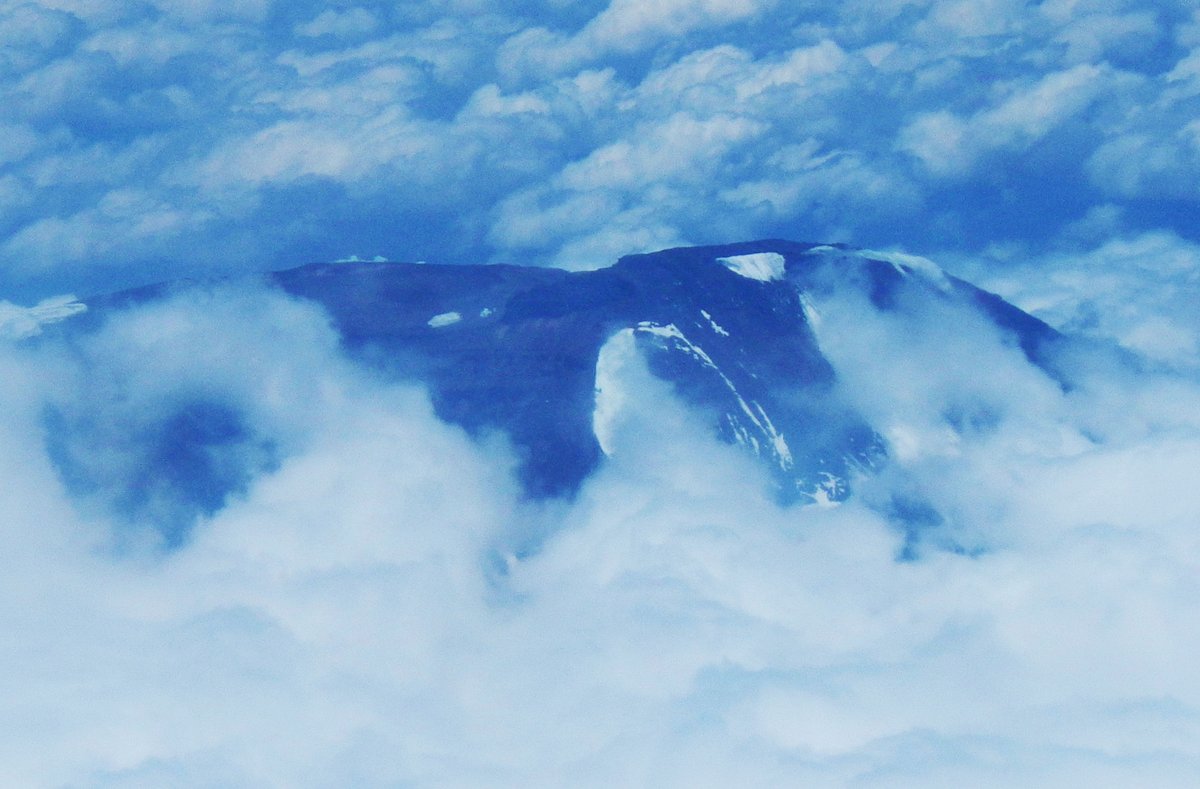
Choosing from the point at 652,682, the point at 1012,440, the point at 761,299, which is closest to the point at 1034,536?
the point at 1012,440

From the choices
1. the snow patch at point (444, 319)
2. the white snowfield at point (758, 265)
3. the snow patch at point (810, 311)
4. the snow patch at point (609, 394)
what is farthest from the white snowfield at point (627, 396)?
the snow patch at point (444, 319)

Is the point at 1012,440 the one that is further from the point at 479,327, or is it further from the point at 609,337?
the point at 479,327

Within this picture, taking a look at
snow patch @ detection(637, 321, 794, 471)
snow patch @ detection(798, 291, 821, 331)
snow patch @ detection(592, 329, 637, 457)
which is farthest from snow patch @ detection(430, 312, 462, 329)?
snow patch @ detection(798, 291, 821, 331)

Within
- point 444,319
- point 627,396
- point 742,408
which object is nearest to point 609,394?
point 627,396

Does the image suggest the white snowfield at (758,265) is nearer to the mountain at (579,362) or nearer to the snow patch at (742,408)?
the mountain at (579,362)

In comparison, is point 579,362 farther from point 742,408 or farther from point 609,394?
point 742,408

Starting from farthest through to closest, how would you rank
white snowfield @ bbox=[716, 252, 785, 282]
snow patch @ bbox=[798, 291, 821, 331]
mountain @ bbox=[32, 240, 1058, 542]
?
snow patch @ bbox=[798, 291, 821, 331], white snowfield @ bbox=[716, 252, 785, 282], mountain @ bbox=[32, 240, 1058, 542]

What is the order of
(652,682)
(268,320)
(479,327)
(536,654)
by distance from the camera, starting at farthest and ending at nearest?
(268,320) < (479,327) < (536,654) < (652,682)

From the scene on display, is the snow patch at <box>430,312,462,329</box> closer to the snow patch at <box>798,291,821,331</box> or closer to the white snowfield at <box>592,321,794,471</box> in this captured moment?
the white snowfield at <box>592,321,794,471</box>
